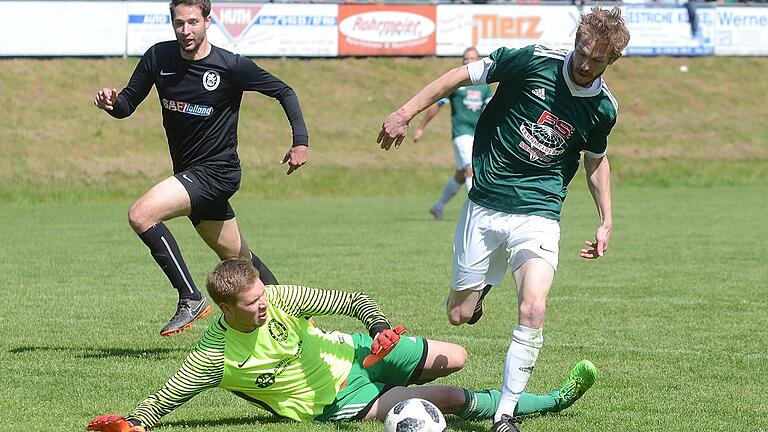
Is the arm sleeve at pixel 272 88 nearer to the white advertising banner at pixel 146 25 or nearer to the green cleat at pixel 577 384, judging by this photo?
the green cleat at pixel 577 384

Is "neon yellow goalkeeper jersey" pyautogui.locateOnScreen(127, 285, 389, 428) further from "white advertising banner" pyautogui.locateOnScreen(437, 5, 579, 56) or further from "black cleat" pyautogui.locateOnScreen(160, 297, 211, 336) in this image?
"white advertising banner" pyautogui.locateOnScreen(437, 5, 579, 56)

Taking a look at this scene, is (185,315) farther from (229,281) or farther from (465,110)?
(465,110)

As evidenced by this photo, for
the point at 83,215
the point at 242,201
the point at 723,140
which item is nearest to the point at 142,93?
the point at 83,215

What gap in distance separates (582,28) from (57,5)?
22428 mm

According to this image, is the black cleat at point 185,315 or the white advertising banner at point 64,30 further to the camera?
the white advertising banner at point 64,30

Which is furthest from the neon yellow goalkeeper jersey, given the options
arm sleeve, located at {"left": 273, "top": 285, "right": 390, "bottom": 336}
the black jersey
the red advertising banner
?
the red advertising banner

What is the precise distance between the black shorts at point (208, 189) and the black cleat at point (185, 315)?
609 mm

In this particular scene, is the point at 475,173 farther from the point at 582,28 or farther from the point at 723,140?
the point at 723,140

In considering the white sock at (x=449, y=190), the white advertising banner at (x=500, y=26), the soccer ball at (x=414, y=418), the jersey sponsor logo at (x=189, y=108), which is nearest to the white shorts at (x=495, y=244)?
the soccer ball at (x=414, y=418)

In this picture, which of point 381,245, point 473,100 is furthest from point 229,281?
point 473,100

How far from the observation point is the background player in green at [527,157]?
20.7 ft

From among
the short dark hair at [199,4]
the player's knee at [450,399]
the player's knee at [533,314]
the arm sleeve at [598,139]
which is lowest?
the player's knee at [450,399]

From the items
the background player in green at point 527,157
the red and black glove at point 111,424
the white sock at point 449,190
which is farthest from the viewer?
the white sock at point 449,190

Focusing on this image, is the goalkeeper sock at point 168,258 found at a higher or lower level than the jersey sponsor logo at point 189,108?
lower
